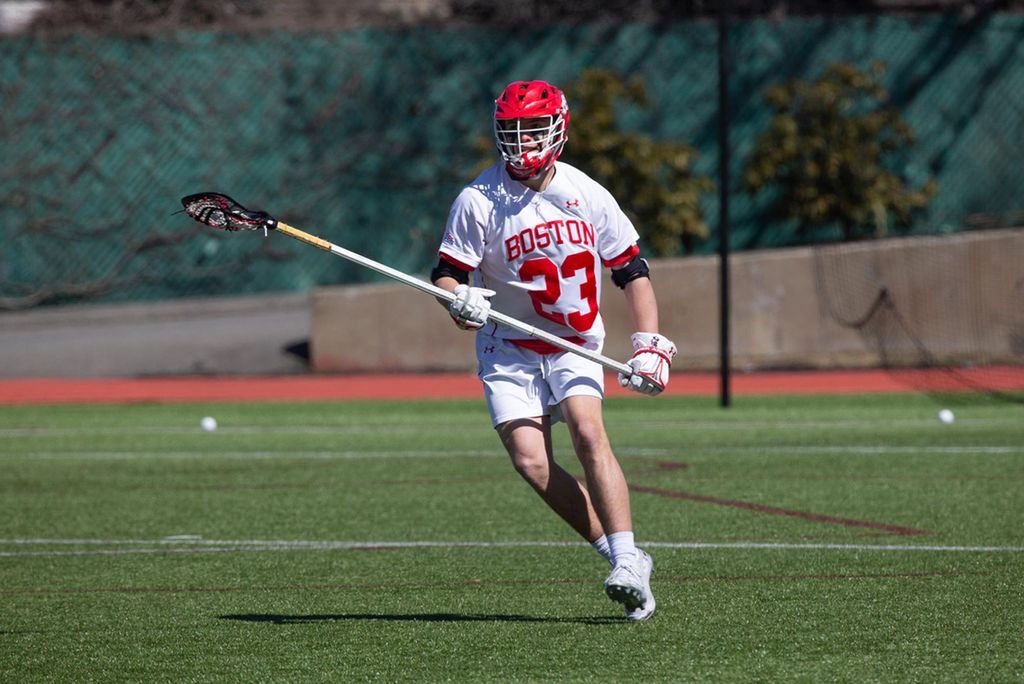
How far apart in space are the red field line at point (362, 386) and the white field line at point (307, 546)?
9812 mm

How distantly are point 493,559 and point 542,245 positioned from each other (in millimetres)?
1956

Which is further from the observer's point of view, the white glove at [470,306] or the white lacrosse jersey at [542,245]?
the white lacrosse jersey at [542,245]

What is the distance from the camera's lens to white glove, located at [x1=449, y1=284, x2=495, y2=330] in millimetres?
6230

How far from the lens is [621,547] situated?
→ 621 cm

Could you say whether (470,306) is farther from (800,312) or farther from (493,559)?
(800,312)

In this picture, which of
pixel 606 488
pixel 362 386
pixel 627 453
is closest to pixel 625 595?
pixel 606 488

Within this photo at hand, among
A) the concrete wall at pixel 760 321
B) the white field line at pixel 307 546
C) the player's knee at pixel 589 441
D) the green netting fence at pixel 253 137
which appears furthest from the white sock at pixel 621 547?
the green netting fence at pixel 253 137

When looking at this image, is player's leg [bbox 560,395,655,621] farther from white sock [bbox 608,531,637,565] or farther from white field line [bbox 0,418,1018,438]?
white field line [bbox 0,418,1018,438]

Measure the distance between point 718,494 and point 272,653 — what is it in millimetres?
4883

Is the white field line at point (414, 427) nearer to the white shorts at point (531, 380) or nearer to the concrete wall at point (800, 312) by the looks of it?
the concrete wall at point (800, 312)

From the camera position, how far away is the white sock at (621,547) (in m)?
6.13

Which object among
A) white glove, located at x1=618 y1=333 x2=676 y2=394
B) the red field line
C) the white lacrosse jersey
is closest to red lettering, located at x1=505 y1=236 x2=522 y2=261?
the white lacrosse jersey

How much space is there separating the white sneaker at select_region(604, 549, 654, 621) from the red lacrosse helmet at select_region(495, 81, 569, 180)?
159 cm

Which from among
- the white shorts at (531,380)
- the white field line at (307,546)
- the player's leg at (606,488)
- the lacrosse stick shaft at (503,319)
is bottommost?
the white field line at (307,546)
